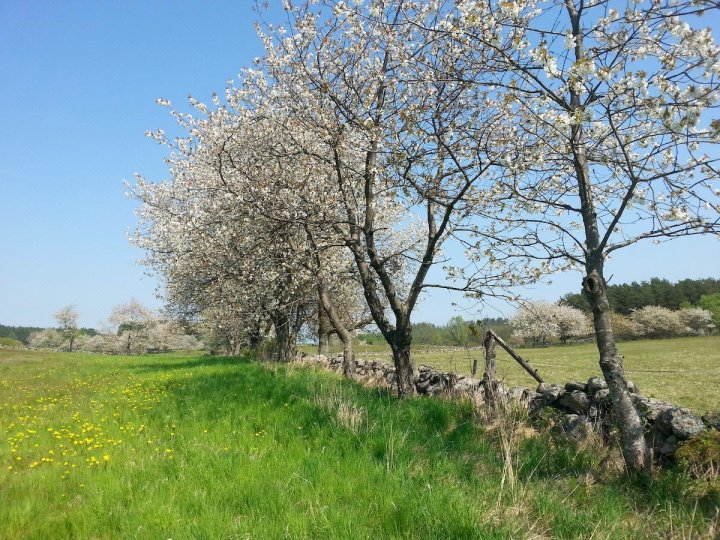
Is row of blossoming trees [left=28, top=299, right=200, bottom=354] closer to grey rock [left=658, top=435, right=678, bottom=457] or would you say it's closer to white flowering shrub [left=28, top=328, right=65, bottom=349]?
white flowering shrub [left=28, top=328, right=65, bottom=349]

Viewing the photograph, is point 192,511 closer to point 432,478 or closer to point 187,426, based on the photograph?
point 432,478

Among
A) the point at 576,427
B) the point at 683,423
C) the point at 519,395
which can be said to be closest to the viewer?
the point at 683,423

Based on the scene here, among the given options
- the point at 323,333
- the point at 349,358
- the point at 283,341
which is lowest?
the point at 349,358

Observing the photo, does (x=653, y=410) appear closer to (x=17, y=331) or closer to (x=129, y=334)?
(x=129, y=334)

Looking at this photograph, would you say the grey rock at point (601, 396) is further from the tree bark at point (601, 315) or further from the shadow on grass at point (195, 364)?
the shadow on grass at point (195, 364)

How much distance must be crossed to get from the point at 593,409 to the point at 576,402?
572 millimetres

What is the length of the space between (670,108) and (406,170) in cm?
449

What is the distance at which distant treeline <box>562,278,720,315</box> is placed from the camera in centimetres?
8456

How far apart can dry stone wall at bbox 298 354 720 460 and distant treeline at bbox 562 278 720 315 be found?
80.1 metres

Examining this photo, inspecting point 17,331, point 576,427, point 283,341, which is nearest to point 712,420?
point 576,427

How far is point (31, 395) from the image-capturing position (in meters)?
15.0

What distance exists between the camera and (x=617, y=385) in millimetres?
6336

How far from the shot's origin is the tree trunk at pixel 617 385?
6.13 metres

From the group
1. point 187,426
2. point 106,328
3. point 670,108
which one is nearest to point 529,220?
point 670,108
